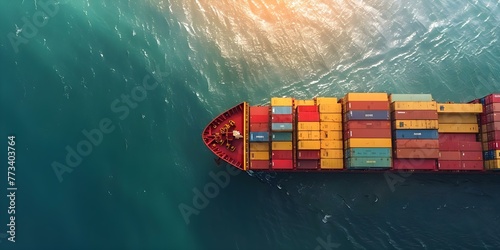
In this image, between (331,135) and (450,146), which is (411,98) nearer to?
(450,146)

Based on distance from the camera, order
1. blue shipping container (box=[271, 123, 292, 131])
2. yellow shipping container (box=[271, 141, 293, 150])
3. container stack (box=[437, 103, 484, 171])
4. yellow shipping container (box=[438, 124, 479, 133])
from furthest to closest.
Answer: yellow shipping container (box=[438, 124, 479, 133]) → container stack (box=[437, 103, 484, 171]) → yellow shipping container (box=[271, 141, 293, 150]) → blue shipping container (box=[271, 123, 292, 131])

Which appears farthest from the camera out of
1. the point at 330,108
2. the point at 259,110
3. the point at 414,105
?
the point at 259,110

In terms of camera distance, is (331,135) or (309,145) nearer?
(309,145)

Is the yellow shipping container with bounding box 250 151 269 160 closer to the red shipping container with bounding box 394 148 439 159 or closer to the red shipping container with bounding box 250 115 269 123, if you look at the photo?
the red shipping container with bounding box 250 115 269 123

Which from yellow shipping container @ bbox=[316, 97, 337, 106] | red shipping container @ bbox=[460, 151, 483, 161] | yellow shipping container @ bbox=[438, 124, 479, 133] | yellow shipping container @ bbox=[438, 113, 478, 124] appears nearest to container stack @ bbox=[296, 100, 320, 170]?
yellow shipping container @ bbox=[316, 97, 337, 106]

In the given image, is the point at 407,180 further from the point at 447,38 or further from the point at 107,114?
the point at 107,114

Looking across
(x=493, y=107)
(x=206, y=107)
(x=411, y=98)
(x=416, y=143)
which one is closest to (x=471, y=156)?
(x=493, y=107)

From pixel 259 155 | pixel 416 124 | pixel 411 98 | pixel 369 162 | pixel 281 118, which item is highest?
pixel 411 98
